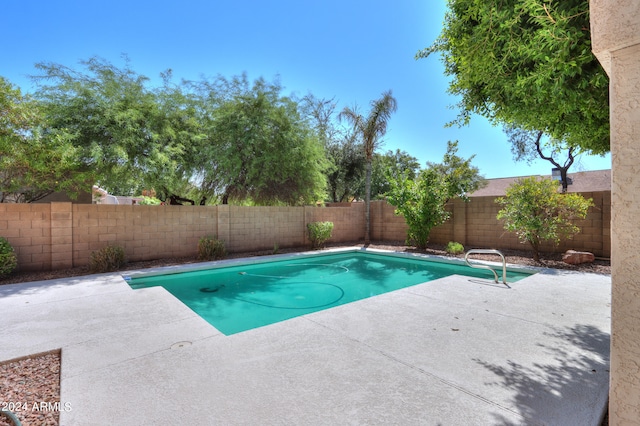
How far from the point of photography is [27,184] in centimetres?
705

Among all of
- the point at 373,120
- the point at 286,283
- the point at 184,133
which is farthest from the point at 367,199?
the point at 184,133

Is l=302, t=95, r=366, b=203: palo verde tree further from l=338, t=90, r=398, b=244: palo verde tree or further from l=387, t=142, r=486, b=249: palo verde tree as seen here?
l=387, t=142, r=486, b=249: palo verde tree

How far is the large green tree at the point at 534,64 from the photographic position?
2684 mm

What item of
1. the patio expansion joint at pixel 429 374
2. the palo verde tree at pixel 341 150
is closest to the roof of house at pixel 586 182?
the palo verde tree at pixel 341 150

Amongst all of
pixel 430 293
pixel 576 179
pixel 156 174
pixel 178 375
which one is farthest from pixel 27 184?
pixel 576 179

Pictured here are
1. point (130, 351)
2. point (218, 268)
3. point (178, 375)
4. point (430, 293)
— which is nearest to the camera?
point (178, 375)

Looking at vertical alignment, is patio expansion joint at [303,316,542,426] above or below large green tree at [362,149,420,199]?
below

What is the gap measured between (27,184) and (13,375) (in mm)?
6274

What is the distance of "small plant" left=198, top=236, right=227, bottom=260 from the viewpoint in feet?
30.6

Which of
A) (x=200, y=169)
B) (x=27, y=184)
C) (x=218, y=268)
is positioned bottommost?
(x=218, y=268)

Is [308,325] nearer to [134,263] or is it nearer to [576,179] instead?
[134,263]

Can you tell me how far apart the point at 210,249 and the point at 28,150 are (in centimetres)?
479

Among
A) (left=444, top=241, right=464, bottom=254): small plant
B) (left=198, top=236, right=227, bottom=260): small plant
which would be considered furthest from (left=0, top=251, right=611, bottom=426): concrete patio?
(left=444, top=241, right=464, bottom=254): small plant

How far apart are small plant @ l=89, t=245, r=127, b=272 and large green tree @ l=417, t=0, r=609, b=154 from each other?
868 cm
